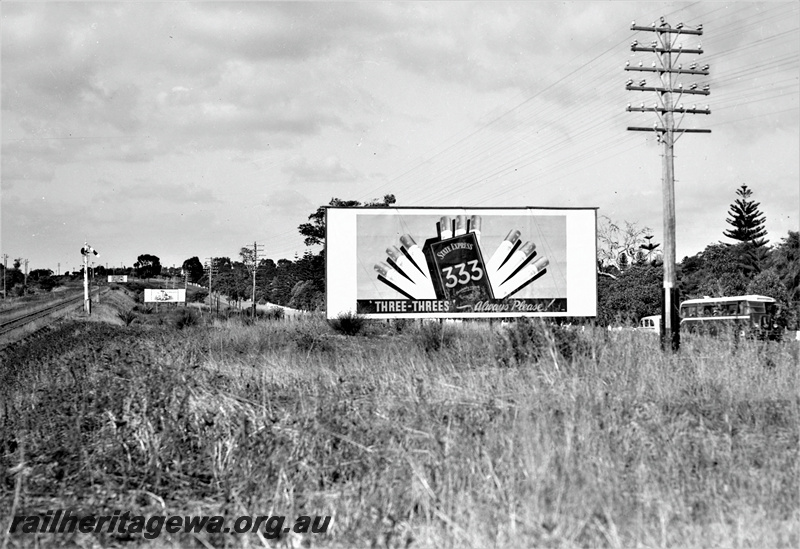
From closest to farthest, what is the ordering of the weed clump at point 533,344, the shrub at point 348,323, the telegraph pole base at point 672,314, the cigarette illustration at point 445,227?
the weed clump at point 533,344 < the telegraph pole base at point 672,314 < the shrub at point 348,323 < the cigarette illustration at point 445,227

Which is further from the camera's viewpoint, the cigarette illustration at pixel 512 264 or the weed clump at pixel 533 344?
the cigarette illustration at pixel 512 264

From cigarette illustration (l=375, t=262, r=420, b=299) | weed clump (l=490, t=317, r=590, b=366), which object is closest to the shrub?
cigarette illustration (l=375, t=262, r=420, b=299)

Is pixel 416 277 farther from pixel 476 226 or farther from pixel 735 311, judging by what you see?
pixel 735 311

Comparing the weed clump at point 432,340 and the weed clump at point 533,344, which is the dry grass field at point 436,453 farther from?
the weed clump at point 432,340

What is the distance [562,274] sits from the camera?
26.2 metres

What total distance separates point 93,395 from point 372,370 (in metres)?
3.28

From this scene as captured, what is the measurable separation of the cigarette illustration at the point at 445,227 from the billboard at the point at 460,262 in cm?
3

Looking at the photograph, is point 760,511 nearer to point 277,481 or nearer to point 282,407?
point 277,481

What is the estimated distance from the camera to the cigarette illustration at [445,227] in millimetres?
25344

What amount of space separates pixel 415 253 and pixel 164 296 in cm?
6477

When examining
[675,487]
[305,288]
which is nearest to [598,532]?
[675,487]

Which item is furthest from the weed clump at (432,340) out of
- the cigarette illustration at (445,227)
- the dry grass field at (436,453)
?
the cigarette illustration at (445,227)

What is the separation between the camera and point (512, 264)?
25859 millimetres

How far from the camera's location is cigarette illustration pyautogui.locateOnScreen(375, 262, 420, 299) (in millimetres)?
25188
